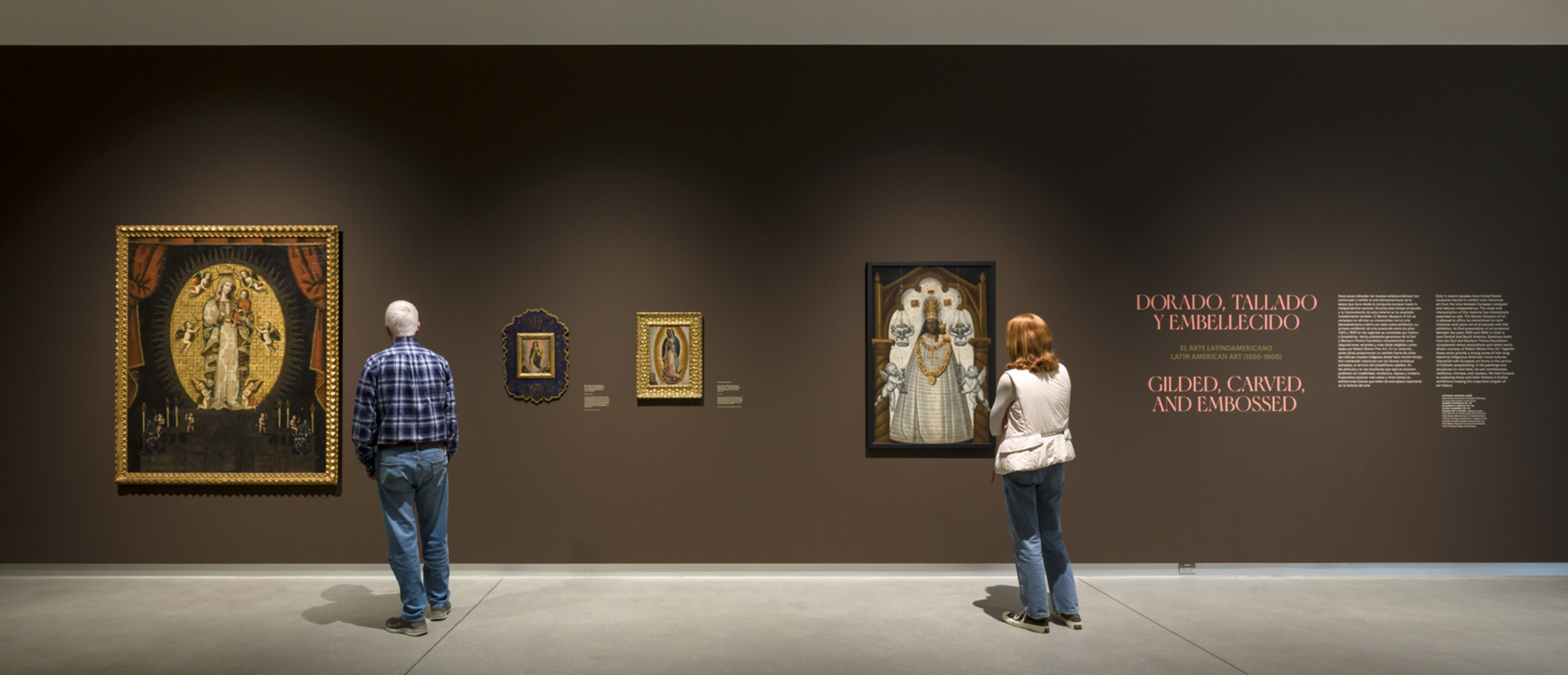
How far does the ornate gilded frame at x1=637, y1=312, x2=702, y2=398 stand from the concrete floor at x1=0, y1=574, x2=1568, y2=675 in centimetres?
115

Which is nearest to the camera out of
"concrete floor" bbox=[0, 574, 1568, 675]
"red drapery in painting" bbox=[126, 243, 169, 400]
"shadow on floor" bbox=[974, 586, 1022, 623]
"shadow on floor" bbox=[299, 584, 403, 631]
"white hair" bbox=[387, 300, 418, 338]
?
"concrete floor" bbox=[0, 574, 1568, 675]

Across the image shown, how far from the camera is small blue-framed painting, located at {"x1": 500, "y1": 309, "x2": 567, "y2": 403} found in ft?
15.3

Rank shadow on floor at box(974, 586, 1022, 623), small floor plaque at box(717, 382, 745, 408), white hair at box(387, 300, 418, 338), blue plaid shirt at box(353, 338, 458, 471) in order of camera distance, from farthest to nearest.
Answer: small floor plaque at box(717, 382, 745, 408), shadow on floor at box(974, 586, 1022, 623), white hair at box(387, 300, 418, 338), blue plaid shirt at box(353, 338, 458, 471)

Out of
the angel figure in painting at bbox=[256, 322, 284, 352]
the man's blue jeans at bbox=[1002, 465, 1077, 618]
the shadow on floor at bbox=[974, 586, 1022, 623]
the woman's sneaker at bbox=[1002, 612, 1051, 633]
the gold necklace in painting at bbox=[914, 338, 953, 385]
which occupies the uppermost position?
the angel figure in painting at bbox=[256, 322, 284, 352]

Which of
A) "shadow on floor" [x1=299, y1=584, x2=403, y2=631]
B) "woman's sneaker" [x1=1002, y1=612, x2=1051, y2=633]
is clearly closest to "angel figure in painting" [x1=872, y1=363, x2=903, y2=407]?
"woman's sneaker" [x1=1002, y1=612, x2=1051, y2=633]

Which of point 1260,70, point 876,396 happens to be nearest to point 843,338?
point 876,396

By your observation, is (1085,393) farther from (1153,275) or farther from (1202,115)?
(1202,115)

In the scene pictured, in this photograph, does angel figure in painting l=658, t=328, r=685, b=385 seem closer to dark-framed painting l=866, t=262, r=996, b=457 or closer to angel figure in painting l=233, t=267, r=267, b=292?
dark-framed painting l=866, t=262, r=996, b=457

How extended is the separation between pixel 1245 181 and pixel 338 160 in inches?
224

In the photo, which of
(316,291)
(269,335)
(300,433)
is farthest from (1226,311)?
(269,335)

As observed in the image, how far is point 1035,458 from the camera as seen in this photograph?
3.60m

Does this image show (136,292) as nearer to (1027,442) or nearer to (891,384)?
(891,384)

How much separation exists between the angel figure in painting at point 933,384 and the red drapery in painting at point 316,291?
11.6 feet

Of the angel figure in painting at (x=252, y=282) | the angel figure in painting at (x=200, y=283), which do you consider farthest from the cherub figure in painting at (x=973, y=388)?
the angel figure in painting at (x=200, y=283)
